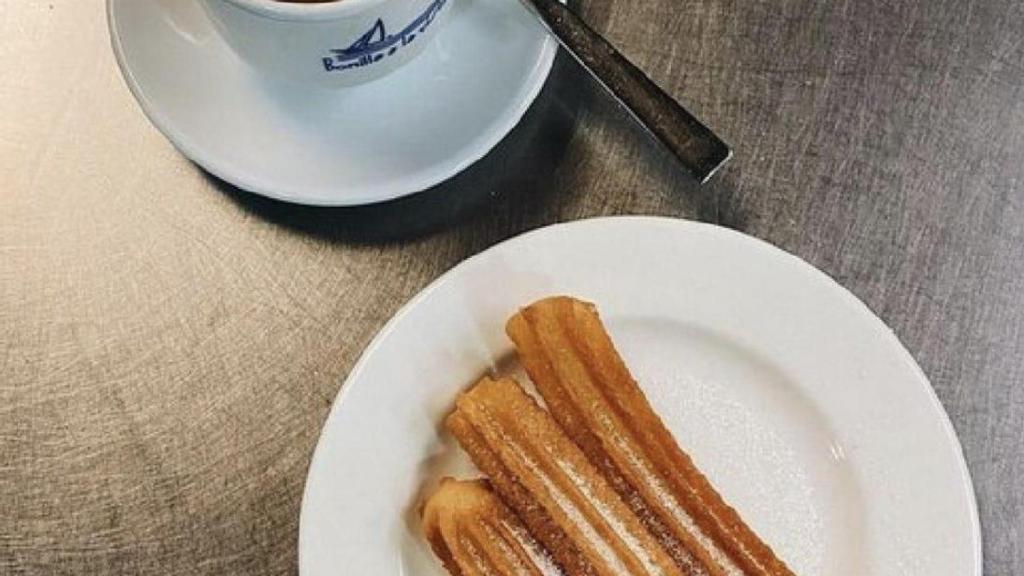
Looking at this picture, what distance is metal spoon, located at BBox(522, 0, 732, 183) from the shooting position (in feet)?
2.40

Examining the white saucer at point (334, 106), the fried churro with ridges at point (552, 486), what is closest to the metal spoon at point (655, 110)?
the white saucer at point (334, 106)

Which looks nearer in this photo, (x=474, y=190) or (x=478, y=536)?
(x=478, y=536)

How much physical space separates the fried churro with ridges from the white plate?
1.1 inches

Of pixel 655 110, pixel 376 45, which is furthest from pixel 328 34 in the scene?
pixel 655 110

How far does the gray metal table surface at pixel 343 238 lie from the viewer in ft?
2.58

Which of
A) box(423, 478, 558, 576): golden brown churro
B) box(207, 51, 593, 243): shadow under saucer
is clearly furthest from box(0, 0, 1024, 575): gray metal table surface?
box(423, 478, 558, 576): golden brown churro

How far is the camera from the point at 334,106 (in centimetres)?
73

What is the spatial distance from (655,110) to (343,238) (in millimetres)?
190

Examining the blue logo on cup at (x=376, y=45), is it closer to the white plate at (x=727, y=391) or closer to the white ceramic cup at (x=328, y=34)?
the white ceramic cup at (x=328, y=34)

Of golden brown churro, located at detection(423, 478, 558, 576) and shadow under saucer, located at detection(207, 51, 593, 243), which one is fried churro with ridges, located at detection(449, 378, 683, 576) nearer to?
golden brown churro, located at detection(423, 478, 558, 576)

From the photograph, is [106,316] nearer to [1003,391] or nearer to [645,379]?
[645,379]

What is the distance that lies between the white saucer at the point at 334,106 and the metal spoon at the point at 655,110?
3cm

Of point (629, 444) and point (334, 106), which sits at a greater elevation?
point (334, 106)

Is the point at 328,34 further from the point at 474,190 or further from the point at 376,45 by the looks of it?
the point at 474,190
